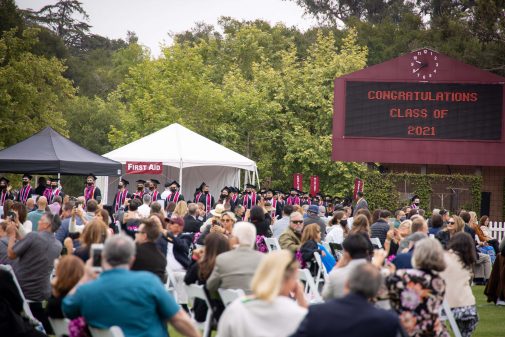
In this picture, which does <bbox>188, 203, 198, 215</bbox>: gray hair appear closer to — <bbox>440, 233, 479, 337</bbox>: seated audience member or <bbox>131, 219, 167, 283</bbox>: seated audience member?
<bbox>131, 219, 167, 283</bbox>: seated audience member

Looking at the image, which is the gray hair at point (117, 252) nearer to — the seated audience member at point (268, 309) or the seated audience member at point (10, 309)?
the seated audience member at point (268, 309)

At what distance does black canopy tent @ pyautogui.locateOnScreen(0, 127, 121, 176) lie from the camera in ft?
80.3

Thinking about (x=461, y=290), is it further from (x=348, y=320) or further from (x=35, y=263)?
(x=348, y=320)

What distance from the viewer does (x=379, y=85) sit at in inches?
1347

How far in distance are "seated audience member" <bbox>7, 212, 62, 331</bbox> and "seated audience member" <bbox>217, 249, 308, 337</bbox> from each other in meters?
4.99

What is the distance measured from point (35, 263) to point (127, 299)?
181 inches

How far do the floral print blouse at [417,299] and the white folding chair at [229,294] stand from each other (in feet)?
3.95

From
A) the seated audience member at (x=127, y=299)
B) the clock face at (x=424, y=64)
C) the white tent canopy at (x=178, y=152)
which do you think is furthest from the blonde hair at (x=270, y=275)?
the clock face at (x=424, y=64)

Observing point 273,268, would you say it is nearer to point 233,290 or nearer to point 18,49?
point 233,290

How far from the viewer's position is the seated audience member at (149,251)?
1023 centimetres

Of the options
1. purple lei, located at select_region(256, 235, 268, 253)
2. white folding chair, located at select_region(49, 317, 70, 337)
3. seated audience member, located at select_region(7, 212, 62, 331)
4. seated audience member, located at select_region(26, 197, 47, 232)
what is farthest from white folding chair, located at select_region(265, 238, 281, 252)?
white folding chair, located at select_region(49, 317, 70, 337)

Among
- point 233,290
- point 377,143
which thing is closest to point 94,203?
point 233,290

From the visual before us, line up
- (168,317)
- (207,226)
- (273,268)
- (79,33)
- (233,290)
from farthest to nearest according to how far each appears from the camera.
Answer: (79,33), (207,226), (233,290), (168,317), (273,268)

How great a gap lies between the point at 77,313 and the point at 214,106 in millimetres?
39794
